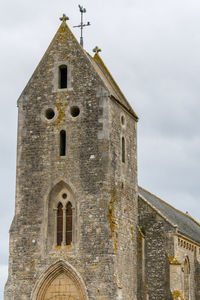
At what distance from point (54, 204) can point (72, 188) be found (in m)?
1.46

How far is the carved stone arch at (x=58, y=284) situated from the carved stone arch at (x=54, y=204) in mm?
1256

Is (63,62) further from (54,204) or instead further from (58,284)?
(58,284)

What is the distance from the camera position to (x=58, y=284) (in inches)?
1334

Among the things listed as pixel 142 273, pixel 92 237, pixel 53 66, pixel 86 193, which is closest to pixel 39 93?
pixel 53 66

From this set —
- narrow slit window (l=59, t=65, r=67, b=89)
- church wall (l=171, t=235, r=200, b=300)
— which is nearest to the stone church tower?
narrow slit window (l=59, t=65, r=67, b=89)

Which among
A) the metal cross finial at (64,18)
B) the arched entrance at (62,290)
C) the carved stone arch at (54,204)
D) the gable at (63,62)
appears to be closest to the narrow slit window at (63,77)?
the gable at (63,62)

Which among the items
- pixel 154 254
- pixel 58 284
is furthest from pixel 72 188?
pixel 154 254

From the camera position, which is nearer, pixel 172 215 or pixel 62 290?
pixel 62 290

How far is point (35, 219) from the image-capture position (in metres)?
34.9

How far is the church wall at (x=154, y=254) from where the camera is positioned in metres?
36.5

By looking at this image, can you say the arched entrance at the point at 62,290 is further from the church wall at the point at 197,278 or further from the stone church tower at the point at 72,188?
the church wall at the point at 197,278

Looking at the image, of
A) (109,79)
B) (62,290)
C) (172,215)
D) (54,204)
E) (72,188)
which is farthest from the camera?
(172,215)

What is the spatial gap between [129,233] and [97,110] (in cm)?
708

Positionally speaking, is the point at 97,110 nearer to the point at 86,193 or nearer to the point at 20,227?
the point at 86,193
